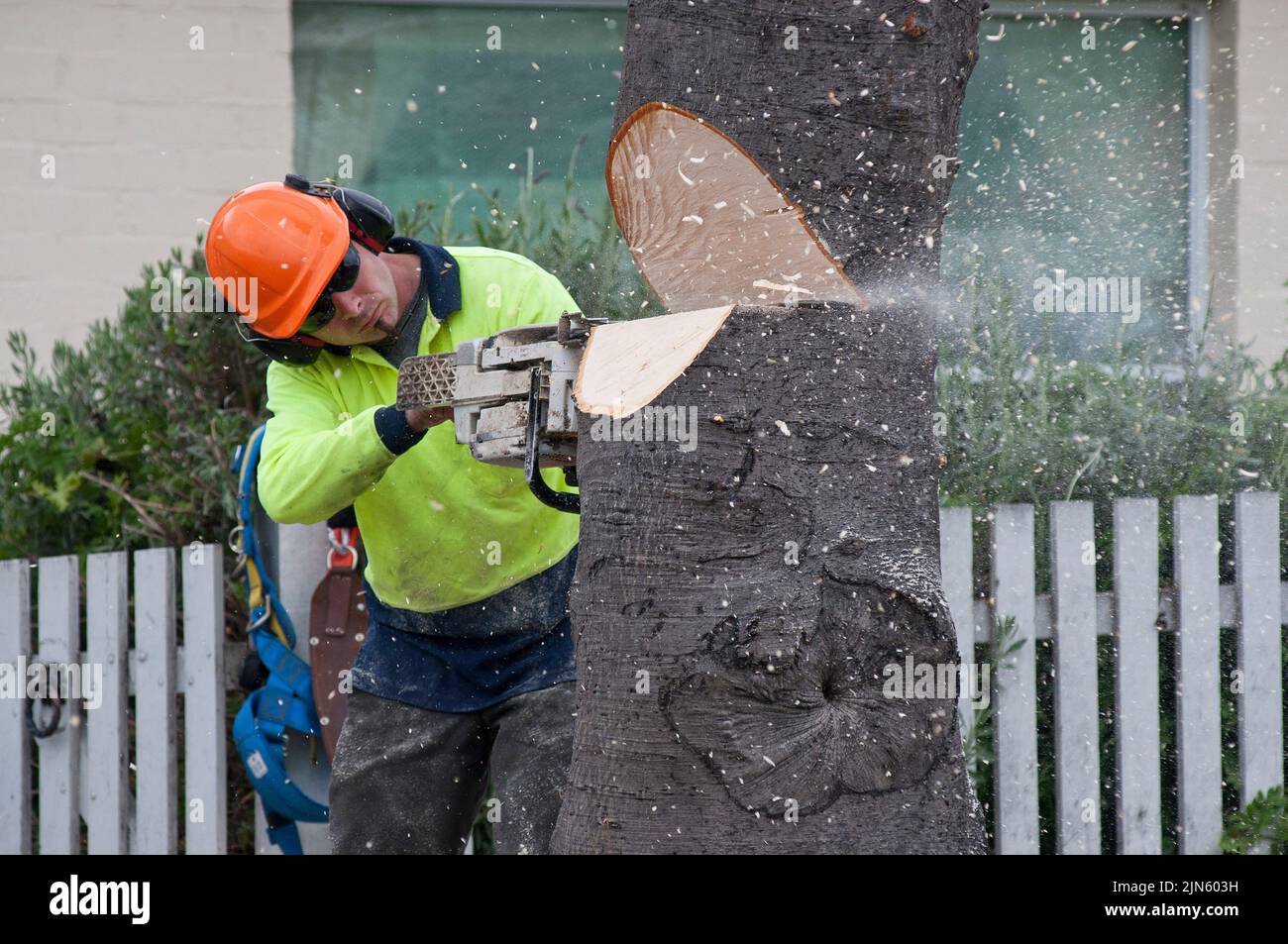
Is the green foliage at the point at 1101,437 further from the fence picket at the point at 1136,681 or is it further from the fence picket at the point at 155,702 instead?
the fence picket at the point at 155,702

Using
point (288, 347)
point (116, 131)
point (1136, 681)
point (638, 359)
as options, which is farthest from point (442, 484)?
point (116, 131)

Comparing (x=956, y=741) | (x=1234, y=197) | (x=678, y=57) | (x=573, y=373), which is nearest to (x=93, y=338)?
(x=573, y=373)

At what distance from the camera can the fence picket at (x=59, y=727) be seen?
11.3ft

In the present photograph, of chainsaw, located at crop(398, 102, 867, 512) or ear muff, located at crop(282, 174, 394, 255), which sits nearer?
chainsaw, located at crop(398, 102, 867, 512)

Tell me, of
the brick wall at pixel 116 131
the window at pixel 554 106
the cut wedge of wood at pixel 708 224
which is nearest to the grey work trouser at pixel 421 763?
the cut wedge of wood at pixel 708 224

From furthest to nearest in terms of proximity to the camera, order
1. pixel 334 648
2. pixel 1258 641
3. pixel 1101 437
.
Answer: pixel 1101 437 < pixel 1258 641 < pixel 334 648

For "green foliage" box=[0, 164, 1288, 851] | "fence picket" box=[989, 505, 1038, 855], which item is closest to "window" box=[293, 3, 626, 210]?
"green foliage" box=[0, 164, 1288, 851]

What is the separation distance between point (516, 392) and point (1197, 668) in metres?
2.10

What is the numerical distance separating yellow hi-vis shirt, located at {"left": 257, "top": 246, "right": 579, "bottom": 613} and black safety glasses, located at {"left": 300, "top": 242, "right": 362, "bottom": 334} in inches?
6.0

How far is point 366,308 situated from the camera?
2523mm

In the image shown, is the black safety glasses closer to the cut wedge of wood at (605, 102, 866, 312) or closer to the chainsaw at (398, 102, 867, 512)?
the chainsaw at (398, 102, 867, 512)

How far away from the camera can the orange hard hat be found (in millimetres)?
2432

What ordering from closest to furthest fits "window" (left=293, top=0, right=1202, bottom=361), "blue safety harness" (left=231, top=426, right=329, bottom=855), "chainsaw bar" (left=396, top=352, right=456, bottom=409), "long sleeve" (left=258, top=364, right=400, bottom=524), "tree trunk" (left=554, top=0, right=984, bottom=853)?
"tree trunk" (left=554, top=0, right=984, bottom=853) < "chainsaw bar" (left=396, top=352, right=456, bottom=409) < "long sleeve" (left=258, top=364, right=400, bottom=524) < "blue safety harness" (left=231, top=426, right=329, bottom=855) < "window" (left=293, top=0, right=1202, bottom=361)

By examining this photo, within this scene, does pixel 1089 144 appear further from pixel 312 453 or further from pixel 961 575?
pixel 312 453
